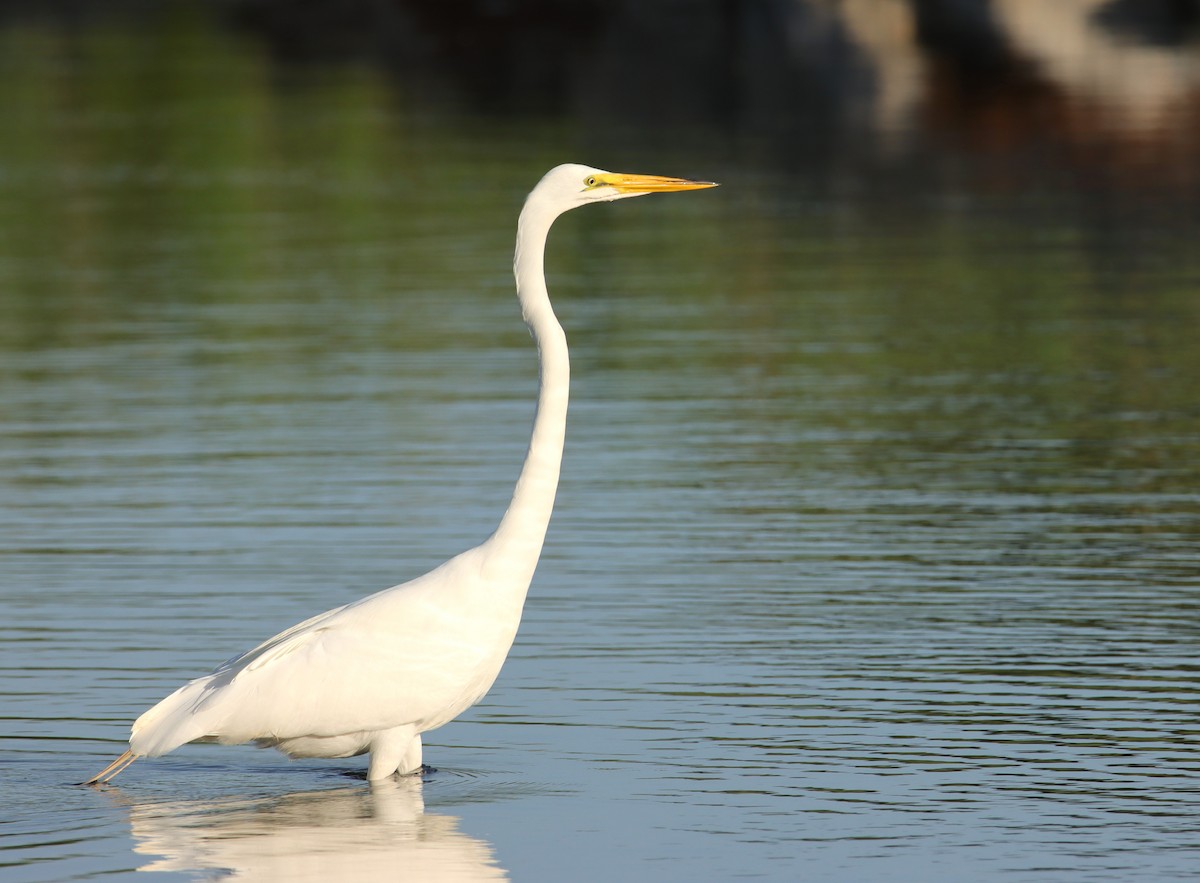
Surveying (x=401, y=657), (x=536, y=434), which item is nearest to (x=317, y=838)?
(x=401, y=657)

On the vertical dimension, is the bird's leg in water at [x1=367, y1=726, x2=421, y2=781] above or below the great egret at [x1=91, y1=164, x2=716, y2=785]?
below

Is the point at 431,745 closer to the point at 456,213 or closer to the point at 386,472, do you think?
the point at 386,472

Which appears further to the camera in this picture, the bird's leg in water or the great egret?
the bird's leg in water

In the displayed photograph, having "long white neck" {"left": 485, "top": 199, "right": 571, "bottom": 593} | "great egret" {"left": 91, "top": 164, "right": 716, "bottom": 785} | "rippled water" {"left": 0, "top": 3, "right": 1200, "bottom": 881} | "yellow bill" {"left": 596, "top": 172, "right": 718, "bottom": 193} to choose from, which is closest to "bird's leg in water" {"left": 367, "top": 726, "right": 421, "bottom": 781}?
"great egret" {"left": 91, "top": 164, "right": 716, "bottom": 785}

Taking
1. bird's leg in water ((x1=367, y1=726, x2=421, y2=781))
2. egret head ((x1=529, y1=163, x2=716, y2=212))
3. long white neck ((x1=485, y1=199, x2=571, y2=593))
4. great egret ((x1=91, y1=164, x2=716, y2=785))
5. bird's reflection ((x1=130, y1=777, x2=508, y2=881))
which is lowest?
bird's reflection ((x1=130, y1=777, x2=508, y2=881))

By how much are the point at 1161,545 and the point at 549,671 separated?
4418 millimetres

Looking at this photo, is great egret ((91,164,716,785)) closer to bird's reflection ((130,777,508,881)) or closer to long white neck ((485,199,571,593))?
long white neck ((485,199,571,593))

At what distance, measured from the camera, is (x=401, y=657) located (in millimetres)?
10047

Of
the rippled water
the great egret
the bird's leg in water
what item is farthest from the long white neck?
the rippled water

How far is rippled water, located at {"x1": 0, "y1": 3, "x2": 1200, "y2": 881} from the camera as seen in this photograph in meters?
9.74

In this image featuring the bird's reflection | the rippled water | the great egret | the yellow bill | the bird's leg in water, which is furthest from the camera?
the yellow bill

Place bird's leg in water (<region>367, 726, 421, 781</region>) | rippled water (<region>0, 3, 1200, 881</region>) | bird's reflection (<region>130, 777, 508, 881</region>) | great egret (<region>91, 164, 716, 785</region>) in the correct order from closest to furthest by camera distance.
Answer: bird's reflection (<region>130, 777, 508, 881</region>)
rippled water (<region>0, 3, 1200, 881</region>)
great egret (<region>91, 164, 716, 785</region>)
bird's leg in water (<region>367, 726, 421, 781</region>)

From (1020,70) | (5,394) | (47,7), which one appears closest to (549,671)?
(5,394)

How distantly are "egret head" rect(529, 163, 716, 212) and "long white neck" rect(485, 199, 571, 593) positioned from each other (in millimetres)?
87
